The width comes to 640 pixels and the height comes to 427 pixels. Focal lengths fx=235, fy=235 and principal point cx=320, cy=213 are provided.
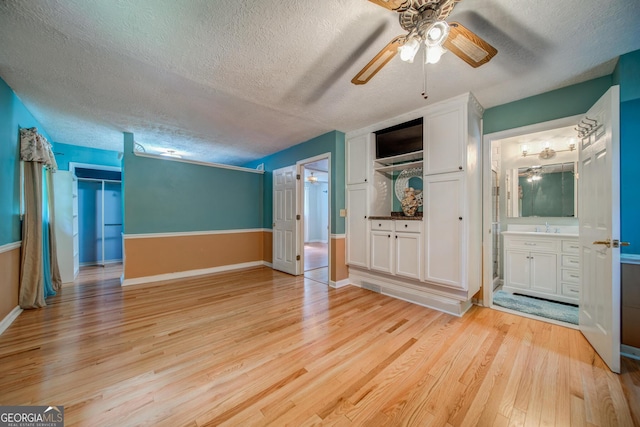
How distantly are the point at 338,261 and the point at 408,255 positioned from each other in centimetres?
109

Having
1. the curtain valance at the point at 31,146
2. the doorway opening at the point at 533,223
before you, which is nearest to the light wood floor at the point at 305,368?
the doorway opening at the point at 533,223

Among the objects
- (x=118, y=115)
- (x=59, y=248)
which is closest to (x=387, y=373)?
(x=118, y=115)

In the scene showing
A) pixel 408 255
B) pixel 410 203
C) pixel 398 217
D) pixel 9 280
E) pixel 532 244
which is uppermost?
pixel 410 203

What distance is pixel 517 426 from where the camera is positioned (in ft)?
4.12

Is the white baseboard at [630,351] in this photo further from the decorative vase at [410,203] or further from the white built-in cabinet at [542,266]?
the decorative vase at [410,203]

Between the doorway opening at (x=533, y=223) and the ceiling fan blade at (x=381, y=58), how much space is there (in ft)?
6.84

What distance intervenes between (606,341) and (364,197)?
258 centimetres

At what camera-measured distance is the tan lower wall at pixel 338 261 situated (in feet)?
11.9

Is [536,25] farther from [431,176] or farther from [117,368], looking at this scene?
[117,368]

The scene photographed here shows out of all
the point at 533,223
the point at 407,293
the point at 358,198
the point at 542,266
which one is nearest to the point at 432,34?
the point at 358,198

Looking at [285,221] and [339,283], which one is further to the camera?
[285,221]

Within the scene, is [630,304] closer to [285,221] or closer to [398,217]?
[398,217]

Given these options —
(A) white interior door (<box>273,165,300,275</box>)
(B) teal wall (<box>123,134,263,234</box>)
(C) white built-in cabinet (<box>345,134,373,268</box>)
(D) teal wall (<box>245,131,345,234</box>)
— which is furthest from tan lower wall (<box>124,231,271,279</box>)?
(C) white built-in cabinet (<box>345,134,373,268</box>)

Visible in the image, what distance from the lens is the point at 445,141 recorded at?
266 centimetres
